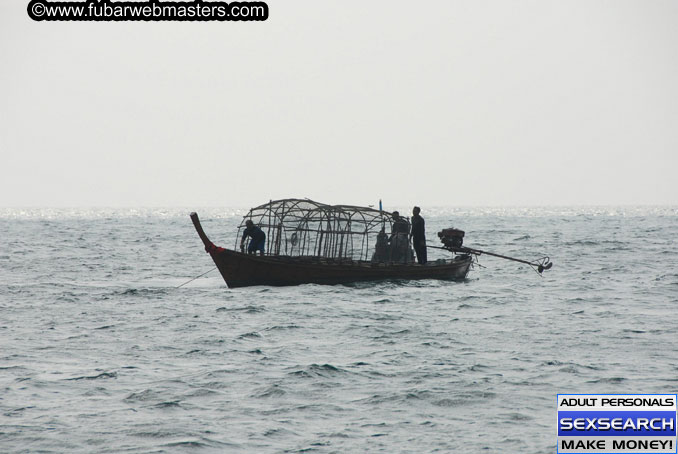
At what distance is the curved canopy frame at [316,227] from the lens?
27.1m

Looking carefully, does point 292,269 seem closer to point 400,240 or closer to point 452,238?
point 400,240

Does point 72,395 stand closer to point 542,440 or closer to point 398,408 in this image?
point 398,408

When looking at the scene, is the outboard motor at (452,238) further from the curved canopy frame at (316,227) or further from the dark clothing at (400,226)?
the curved canopy frame at (316,227)

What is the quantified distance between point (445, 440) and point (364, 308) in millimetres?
12020

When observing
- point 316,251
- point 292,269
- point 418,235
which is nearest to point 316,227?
point 316,251

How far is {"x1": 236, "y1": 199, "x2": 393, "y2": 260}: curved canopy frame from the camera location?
2712 cm

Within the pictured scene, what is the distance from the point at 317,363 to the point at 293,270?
1103 cm

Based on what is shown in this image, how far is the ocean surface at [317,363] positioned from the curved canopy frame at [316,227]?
161cm

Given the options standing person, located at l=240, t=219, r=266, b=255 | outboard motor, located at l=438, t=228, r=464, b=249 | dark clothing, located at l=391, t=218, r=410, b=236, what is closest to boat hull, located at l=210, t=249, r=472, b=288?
standing person, located at l=240, t=219, r=266, b=255

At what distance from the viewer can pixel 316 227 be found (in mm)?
27641

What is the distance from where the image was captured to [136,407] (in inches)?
501

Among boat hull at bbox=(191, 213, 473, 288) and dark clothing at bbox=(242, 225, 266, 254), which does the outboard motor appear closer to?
boat hull at bbox=(191, 213, 473, 288)

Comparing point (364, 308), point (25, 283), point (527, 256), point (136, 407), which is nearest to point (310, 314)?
point (364, 308)

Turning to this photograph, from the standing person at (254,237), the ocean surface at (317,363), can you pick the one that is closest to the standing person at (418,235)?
the ocean surface at (317,363)
